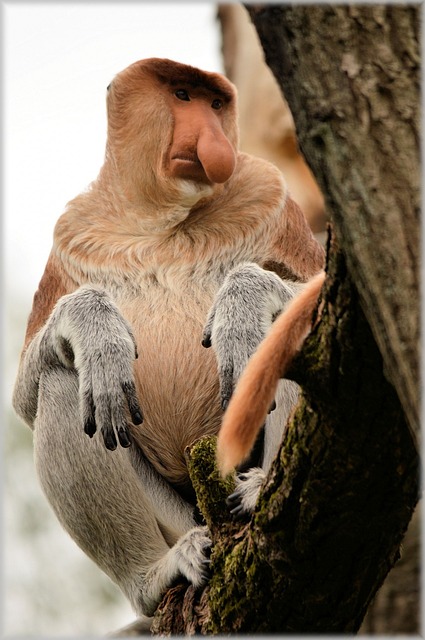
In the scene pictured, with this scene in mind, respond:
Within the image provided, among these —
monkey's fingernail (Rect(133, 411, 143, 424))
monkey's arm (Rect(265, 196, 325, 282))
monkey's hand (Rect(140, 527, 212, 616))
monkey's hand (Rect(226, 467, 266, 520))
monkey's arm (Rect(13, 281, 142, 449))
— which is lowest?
monkey's hand (Rect(140, 527, 212, 616))

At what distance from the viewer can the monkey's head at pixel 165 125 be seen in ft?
12.4

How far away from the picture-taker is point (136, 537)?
3637mm

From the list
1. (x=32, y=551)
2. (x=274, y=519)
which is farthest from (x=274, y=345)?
(x=32, y=551)

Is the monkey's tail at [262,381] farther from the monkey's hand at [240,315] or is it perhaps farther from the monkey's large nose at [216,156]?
the monkey's large nose at [216,156]

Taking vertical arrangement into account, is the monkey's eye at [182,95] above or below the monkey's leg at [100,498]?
above

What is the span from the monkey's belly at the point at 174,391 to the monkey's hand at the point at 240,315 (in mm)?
277

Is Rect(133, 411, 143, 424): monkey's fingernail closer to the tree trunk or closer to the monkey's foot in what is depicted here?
the monkey's foot

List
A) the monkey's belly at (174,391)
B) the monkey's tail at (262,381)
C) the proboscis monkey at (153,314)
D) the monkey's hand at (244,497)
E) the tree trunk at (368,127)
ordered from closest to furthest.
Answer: the tree trunk at (368,127), the monkey's tail at (262,381), the monkey's hand at (244,497), the proboscis monkey at (153,314), the monkey's belly at (174,391)

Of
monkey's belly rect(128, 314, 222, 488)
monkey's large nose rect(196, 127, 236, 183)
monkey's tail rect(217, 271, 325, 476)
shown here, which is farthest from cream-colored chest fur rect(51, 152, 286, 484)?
monkey's tail rect(217, 271, 325, 476)

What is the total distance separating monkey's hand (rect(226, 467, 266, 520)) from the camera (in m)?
2.97

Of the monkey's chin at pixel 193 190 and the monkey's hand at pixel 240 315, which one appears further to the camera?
the monkey's chin at pixel 193 190

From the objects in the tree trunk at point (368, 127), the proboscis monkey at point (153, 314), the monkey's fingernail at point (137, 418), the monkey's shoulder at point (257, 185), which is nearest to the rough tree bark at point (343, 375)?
the tree trunk at point (368, 127)

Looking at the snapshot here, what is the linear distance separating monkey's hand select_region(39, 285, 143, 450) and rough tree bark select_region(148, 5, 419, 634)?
16.4 inches

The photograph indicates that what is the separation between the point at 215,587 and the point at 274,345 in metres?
1.14
